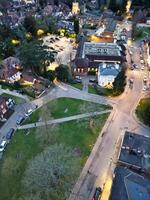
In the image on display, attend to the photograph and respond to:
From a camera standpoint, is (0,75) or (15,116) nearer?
(15,116)

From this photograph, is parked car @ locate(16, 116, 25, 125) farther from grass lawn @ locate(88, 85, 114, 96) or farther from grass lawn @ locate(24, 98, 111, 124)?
grass lawn @ locate(88, 85, 114, 96)

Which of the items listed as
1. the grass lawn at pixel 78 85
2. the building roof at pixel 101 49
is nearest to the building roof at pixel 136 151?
the grass lawn at pixel 78 85

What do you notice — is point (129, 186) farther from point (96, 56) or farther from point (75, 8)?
point (75, 8)

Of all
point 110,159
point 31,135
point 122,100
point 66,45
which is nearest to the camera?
point 110,159

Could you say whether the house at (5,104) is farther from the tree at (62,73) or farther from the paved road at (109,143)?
the paved road at (109,143)

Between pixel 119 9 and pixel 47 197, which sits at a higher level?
pixel 119 9

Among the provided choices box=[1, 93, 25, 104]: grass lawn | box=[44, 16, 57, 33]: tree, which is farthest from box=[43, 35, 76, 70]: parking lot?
box=[1, 93, 25, 104]: grass lawn

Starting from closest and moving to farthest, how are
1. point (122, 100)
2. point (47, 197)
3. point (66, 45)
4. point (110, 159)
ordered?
point (47, 197)
point (110, 159)
point (122, 100)
point (66, 45)

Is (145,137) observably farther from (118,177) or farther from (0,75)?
(0,75)

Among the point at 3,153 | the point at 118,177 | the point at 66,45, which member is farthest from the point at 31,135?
the point at 66,45
